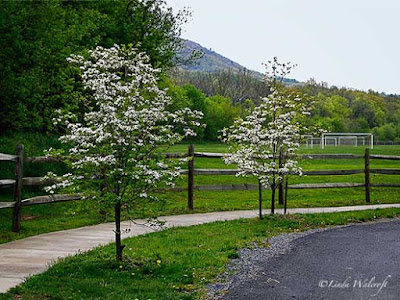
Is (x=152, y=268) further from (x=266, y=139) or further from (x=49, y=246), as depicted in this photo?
(x=266, y=139)

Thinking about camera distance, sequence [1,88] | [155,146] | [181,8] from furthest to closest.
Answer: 1. [181,8]
2. [1,88]
3. [155,146]

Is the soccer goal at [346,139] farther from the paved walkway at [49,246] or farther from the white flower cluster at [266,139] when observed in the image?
the paved walkway at [49,246]

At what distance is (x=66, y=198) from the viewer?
452 inches

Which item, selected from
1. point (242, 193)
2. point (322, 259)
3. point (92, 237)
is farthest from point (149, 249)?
point (242, 193)

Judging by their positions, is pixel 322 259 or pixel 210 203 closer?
pixel 322 259

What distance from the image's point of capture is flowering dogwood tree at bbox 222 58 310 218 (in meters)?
12.2

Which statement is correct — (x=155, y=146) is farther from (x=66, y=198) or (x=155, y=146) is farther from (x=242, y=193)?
(x=242, y=193)

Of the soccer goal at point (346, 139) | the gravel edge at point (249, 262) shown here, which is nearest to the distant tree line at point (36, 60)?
the gravel edge at point (249, 262)

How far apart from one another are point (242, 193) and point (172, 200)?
11.8ft

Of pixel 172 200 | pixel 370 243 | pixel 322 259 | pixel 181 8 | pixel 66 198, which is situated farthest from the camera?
pixel 181 8

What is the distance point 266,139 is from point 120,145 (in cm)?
595

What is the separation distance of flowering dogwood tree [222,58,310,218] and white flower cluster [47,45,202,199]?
4.67 metres

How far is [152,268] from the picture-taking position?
7.12 m

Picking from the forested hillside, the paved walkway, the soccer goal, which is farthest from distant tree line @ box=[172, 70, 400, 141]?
the paved walkway
